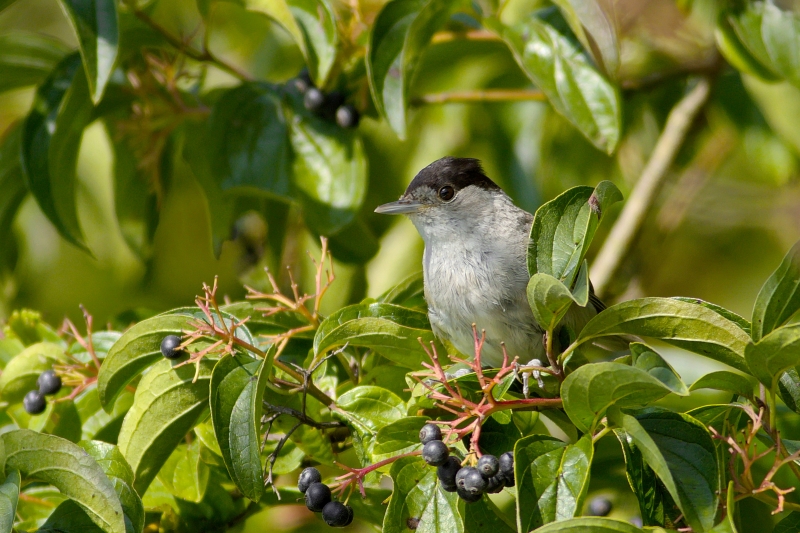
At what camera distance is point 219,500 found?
250cm

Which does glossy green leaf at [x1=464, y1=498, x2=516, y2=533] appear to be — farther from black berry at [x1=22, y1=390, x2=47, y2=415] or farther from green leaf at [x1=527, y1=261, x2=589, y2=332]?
black berry at [x1=22, y1=390, x2=47, y2=415]

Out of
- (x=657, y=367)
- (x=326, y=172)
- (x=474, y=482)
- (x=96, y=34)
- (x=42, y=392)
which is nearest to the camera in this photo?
(x=657, y=367)

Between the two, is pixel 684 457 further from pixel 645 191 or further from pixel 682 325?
pixel 645 191

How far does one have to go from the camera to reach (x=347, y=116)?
10.9 feet

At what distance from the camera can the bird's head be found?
11.0 feet

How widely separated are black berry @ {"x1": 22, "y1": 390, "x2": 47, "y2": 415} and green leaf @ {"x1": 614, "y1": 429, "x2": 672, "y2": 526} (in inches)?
71.0

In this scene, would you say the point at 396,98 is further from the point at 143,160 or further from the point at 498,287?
the point at 143,160

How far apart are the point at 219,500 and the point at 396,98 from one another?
142cm

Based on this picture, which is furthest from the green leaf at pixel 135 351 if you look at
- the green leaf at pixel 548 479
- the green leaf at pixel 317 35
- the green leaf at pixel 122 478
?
the green leaf at pixel 317 35

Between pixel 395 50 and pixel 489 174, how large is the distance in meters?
1.28

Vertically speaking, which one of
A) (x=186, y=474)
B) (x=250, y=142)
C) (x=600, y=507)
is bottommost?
(x=600, y=507)

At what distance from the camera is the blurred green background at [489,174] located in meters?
3.75

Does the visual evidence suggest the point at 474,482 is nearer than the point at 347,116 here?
Yes

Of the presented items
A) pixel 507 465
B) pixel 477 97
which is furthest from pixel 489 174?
pixel 507 465
